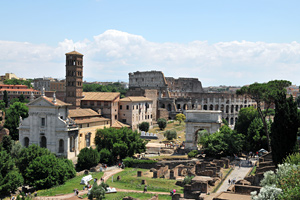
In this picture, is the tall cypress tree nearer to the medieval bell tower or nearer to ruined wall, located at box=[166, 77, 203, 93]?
the medieval bell tower

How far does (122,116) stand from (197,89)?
189 feet

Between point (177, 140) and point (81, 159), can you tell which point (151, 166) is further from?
point (177, 140)

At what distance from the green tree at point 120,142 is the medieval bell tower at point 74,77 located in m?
15.0

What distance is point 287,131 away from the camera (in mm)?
35312

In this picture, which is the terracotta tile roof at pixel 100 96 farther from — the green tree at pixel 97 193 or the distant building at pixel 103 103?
the green tree at pixel 97 193

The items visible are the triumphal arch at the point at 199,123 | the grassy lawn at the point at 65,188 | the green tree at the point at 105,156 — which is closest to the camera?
the grassy lawn at the point at 65,188

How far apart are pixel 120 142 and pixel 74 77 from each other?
2028 cm

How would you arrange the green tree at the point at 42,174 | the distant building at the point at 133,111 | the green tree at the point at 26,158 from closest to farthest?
the green tree at the point at 42,174 < the green tree at the point at 26,158 < the distant building at the point at 133,111

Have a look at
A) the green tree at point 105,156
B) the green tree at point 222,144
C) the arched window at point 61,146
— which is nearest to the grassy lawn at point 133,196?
the green tree at point 105,156

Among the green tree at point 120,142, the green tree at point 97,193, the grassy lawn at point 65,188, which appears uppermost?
the green tree at point 120,142

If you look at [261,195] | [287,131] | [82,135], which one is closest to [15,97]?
[82,135]

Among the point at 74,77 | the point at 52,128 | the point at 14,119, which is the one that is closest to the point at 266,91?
the point at 52,128

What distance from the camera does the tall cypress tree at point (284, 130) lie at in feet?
Result: 114

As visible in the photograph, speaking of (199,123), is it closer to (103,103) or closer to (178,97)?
(103,103)
